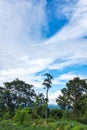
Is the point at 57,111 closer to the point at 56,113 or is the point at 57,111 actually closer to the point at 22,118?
the point at 56,113

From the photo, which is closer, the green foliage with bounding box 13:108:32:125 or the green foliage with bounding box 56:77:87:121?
the green foliage with bounding box 13:108:32:125

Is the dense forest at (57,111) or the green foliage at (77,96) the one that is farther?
the green foliage at (77,96)

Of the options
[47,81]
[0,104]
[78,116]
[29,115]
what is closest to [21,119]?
[29,115]

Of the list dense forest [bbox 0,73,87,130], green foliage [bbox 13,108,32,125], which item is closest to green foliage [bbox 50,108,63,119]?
dense forest [bbox 0,73,87,130]

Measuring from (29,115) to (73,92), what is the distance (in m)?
9.82

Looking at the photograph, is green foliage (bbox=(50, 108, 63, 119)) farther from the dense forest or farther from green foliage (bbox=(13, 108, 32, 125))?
green foliage (bbox=(13, 108, 32, 125))

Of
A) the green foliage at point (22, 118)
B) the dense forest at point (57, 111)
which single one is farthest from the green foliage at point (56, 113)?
the green foliage at point (22, 118)

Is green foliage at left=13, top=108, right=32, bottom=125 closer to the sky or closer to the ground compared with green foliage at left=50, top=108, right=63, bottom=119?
closer to the ground

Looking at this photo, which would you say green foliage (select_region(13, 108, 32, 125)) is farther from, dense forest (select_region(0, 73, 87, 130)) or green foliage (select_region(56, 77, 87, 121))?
green foliage (select_region(56, 77, 87, 121))

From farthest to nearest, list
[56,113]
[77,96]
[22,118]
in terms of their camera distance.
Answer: [56,113], [77,96], [22,118]

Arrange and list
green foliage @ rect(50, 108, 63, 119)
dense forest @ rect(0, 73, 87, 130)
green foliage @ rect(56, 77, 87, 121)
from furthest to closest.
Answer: green foliage @ rect(50, 108, 63, 119) < green foliage @ rect(56, 77, 87, 121) < dense forest @ rect(0, 73, 87, 130)

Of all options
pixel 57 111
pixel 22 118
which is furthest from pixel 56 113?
pixel 22 118

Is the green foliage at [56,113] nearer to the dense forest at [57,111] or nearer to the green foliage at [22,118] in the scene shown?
the dense forest at [57,111]

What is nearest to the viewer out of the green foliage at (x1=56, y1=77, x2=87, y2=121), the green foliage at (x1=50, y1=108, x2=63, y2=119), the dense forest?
the dense forest
